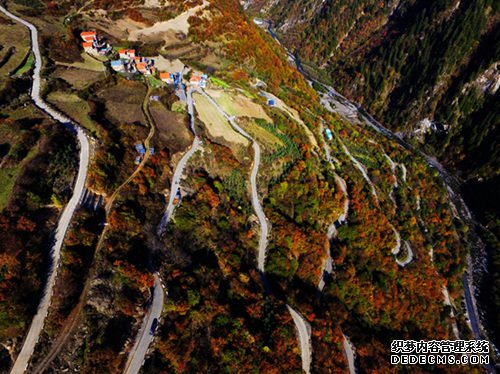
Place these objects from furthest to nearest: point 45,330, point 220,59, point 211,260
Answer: point 220,59 → point 211,260 → point 45,330

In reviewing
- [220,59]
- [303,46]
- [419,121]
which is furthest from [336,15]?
[220,59]

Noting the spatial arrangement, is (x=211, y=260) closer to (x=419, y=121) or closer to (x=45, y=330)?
(x=45, y=330)

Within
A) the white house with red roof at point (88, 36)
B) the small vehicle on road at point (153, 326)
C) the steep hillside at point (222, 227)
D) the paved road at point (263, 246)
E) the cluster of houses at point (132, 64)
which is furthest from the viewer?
the white house with red roof at point (88, 36)

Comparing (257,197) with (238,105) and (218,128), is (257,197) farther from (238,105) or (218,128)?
(238,105)

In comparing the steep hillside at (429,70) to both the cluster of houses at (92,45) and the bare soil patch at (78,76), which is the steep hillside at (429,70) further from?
the bare soil patch at (78,76)

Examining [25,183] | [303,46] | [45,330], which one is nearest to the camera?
[45,330]

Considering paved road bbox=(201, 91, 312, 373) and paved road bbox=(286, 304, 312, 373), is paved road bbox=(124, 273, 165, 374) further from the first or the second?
paved road bbox=(286, 304, 312, 373)

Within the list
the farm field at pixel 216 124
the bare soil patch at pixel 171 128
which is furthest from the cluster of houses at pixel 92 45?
the farm field at pixel 216 124

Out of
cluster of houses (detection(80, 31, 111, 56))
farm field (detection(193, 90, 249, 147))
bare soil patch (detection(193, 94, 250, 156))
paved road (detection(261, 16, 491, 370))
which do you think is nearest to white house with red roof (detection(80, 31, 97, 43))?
cluster of houses (detection(80, 31, 111, 56))
